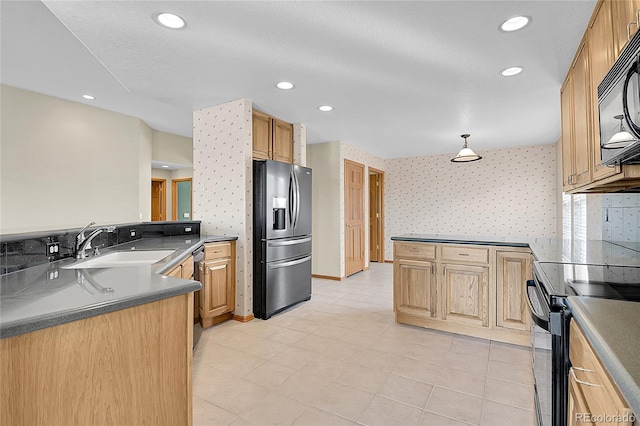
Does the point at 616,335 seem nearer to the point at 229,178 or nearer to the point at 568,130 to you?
the point at 568,130

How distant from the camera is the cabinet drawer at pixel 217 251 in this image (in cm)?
306

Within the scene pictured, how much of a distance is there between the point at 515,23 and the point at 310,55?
1349 mm

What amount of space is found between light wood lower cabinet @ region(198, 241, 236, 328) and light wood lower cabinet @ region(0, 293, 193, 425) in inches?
72.6

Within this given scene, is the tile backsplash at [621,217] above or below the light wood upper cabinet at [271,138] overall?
below

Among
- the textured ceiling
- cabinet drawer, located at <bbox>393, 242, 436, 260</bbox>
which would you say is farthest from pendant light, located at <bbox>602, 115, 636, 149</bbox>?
cabinet drawer, located at <bbox>393, 242, 436, 260</bbox>

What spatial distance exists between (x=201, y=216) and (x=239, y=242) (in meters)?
0.63

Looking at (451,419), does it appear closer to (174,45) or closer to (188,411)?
(188,411)

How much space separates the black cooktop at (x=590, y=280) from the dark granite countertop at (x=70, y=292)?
1489 mm

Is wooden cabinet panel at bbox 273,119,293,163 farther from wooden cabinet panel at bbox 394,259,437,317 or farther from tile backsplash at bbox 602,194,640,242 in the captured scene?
tile backsplash at bbox 602,194,640,242

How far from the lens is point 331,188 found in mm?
5367

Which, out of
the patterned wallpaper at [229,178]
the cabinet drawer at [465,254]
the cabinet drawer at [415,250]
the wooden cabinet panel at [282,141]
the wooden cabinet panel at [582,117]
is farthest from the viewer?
the wooden cabinet panel at [282,141]

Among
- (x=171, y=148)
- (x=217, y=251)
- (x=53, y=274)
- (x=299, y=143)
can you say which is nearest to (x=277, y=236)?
(x=217, y=251)

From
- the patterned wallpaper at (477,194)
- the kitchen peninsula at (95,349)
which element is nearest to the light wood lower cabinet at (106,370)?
the kitchen peninsula at (95,349)

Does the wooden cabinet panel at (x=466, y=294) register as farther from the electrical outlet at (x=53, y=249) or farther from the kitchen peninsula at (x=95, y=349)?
the electrical outlet at (x=53, y=249)
